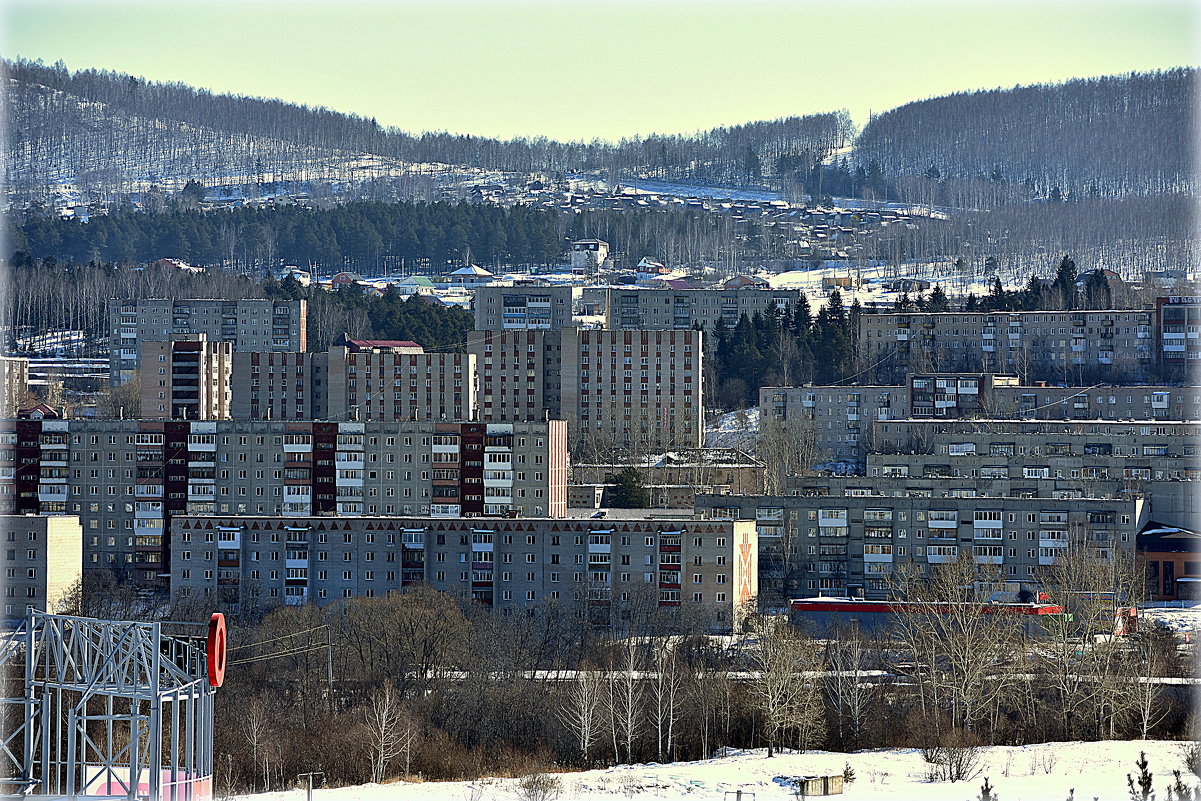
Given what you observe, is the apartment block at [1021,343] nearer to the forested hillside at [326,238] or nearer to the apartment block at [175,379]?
the apartment block at [175,379]

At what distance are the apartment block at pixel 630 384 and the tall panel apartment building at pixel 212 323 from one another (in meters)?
11.1

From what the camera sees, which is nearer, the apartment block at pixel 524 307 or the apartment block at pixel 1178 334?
the apartment block at pixel 1178 334

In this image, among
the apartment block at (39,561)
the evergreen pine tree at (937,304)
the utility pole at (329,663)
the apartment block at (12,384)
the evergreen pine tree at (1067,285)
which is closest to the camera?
the utility pole at (329,663)

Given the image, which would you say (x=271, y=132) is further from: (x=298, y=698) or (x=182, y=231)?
(x=298, y=698)

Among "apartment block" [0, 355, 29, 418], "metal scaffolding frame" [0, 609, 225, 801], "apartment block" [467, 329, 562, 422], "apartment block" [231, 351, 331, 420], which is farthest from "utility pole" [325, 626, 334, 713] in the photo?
"apartment block" [467, 329, 562, 422]

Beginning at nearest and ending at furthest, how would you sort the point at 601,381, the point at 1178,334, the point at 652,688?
the point at 652,688
the point at 601,381
the point at 1178,334

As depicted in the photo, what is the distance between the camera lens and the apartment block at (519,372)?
4925 centimetres

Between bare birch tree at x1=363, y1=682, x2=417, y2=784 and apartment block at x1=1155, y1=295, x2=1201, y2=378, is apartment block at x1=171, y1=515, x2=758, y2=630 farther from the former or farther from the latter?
apartment block at x1=1155, y1=295, x2=1201, y2=378

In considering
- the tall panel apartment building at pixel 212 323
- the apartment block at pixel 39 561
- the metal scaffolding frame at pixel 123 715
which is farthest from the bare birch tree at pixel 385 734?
the tall panel apartment building at pixel 212 323

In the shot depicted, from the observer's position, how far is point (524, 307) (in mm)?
55000

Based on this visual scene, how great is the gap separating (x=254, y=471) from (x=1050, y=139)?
221ft

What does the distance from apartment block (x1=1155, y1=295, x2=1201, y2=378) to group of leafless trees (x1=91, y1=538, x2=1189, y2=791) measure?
22189mm

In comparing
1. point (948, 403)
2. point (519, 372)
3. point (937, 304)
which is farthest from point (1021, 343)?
point (519, 372)

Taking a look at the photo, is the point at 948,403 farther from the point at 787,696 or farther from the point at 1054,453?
the point at 787,696
